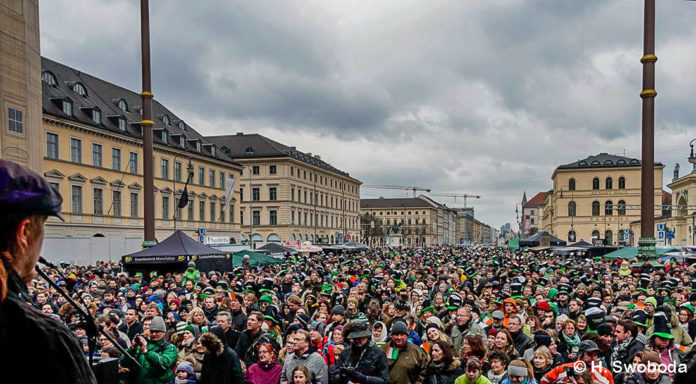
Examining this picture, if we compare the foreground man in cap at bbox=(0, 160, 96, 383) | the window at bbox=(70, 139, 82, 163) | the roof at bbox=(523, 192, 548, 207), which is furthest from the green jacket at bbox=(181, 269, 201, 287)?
the roof at bbox=(523, 192, 548, 207)

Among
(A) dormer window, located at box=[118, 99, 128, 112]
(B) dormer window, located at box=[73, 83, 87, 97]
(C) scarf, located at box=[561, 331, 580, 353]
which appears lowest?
(C) scarf, located at box=[561, 331, 580, 353]

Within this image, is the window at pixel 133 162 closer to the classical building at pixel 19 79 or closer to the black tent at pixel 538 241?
the classical building at pixel 19 79

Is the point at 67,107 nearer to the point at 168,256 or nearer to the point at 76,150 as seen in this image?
the point at 76,150

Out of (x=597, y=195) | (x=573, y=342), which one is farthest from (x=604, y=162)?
(x=573, y=342)

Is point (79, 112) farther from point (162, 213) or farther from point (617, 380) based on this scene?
point (617, 380)

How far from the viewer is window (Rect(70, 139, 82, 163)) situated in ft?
141

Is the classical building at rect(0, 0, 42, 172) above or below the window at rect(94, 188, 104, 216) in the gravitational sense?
above

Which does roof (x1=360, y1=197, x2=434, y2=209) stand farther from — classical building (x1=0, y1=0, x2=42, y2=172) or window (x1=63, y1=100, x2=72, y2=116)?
classical building (x1=0, y1=0, x2=42, y2=172)

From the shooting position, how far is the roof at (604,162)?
94.6 metres

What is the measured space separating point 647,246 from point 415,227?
5939 inches

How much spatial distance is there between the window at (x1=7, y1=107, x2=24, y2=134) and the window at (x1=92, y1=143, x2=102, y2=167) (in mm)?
31476

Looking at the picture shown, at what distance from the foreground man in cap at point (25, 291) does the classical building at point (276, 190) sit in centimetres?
7590

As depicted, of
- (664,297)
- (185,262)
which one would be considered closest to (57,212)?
(664,297)

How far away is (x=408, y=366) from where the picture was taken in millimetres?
6734
